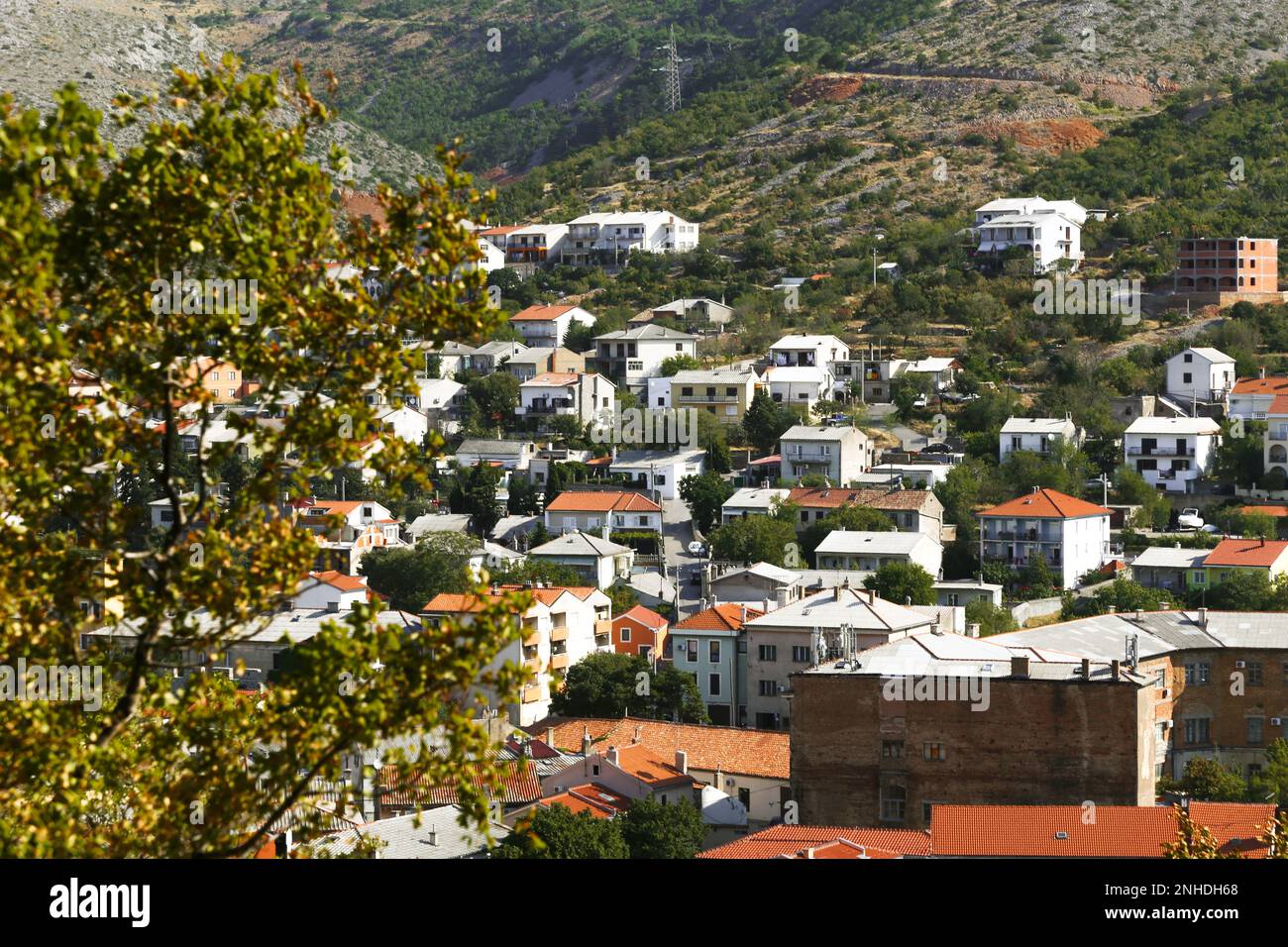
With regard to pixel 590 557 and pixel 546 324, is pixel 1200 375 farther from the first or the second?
pixel 546 324

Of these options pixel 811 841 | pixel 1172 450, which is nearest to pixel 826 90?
pixel 1172 450

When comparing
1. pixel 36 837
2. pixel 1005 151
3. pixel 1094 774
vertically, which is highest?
pixel 1005 151

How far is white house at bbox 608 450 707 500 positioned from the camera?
193 ft

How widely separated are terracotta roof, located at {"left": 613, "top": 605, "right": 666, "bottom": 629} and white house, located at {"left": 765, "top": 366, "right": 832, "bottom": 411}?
1719 centimetres

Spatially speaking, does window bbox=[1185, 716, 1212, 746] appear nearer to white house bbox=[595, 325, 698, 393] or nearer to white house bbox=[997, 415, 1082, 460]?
white house bbox=[997, 415, 1082, 460]

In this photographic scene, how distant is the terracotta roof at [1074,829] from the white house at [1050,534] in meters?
22.3

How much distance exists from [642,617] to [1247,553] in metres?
14.2

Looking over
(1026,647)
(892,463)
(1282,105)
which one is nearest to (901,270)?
(892,463)

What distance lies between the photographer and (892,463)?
58656mm

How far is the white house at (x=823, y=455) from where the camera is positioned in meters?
57.3

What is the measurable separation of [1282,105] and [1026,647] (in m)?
60.5

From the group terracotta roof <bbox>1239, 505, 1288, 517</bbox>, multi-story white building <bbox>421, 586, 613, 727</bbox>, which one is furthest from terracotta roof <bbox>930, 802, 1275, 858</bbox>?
terracotta roof <bbox>1239, 505, 1288, 517</bbox>

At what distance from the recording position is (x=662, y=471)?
193 ft
